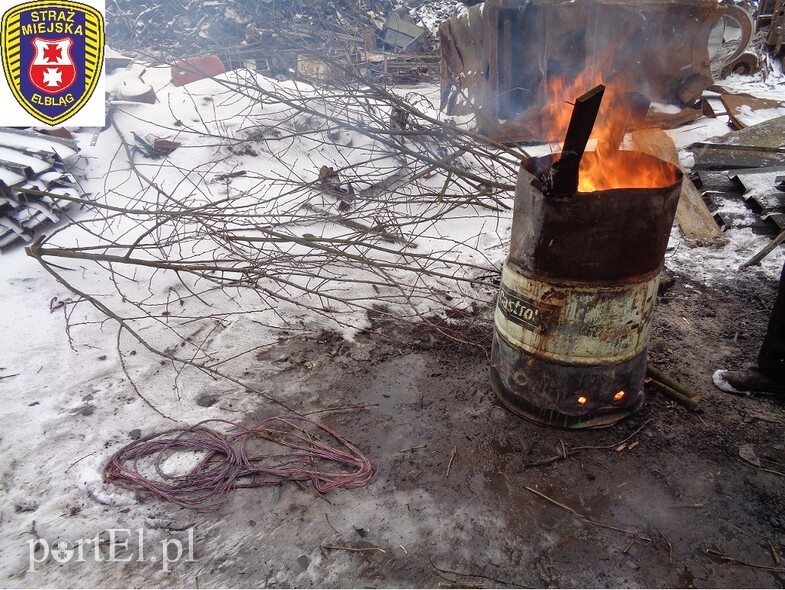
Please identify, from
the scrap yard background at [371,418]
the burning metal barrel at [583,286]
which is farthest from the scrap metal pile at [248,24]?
the burning metal barrel at [583,286]

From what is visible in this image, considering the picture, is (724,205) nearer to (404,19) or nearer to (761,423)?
(761,423)

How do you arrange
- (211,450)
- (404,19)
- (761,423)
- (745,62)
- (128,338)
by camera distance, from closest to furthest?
(211,450), (761,423), (128,338), (745,62), (404,19)

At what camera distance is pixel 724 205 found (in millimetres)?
5543

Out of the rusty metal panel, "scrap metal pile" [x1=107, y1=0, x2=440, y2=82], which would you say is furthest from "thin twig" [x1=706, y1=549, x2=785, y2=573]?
"scrap metal pile" [x1=107, y1=0, x2=440, y2=82]

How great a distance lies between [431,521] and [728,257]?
14.4 feet

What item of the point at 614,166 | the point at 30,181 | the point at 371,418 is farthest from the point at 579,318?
the point at 30,181

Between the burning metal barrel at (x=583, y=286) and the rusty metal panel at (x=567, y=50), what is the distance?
13.2 ft

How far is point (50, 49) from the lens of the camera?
447cm

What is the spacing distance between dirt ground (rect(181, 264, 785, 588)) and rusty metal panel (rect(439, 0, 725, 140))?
169 inches

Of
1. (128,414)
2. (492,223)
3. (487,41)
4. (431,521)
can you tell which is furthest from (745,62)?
(128,414)

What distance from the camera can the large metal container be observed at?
243 cm

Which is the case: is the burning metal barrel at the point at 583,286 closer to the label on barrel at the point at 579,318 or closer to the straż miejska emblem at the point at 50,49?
the label on barrel at the point at 579,318

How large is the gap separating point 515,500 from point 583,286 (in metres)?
1.14

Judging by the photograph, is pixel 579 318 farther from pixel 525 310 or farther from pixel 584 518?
pixel 584 518
